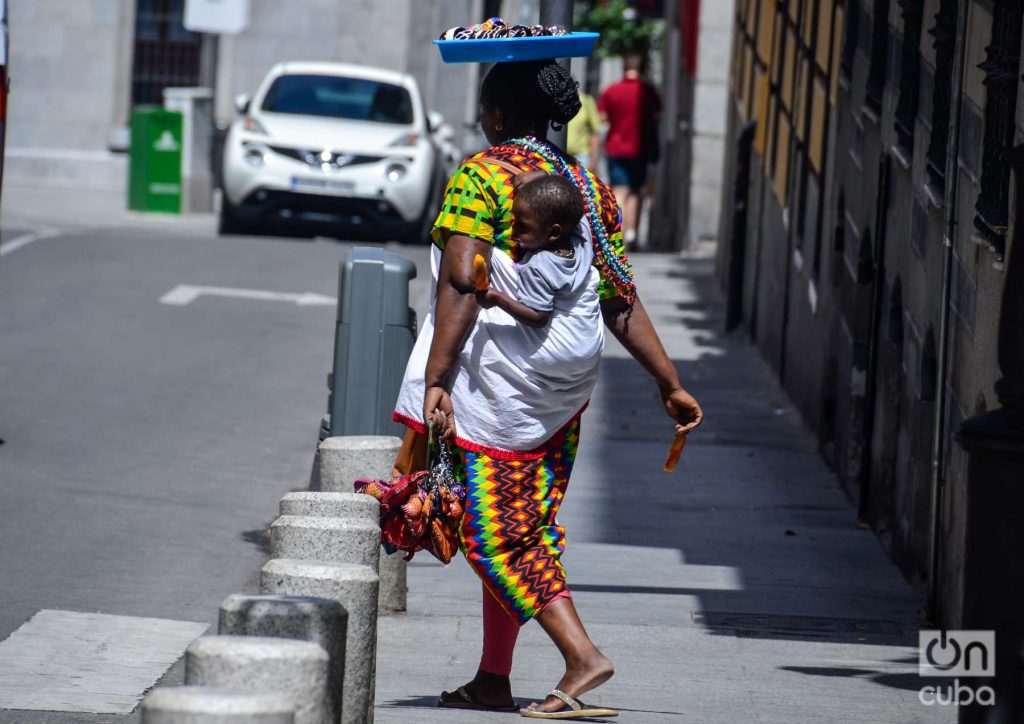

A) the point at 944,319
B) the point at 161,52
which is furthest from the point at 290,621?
the point at 161,52

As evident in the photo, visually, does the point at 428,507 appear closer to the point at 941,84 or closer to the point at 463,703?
the point at 463,703

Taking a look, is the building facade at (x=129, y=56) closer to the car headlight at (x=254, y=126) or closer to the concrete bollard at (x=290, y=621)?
the car headlight at (x=254, y=126)

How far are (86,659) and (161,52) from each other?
2912 centimetres

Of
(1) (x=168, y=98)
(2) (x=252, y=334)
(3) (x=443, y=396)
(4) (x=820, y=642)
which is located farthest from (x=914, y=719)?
(1) (x=168, y=98)

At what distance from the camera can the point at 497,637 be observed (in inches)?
212

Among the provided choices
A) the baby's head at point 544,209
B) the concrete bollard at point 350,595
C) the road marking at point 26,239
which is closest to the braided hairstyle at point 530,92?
the baby's head at point 544,209

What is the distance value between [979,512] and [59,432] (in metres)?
7.09

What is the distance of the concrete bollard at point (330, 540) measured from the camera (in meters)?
5.14

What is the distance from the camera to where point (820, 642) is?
675 centimetres

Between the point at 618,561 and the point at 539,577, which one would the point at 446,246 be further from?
the point at 618,561

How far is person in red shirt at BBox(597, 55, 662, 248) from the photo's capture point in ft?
72.6

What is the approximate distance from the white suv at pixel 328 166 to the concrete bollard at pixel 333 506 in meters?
14.4

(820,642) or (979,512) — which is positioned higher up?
(979,512)

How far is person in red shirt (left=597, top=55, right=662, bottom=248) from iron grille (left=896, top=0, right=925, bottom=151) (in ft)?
44.4
